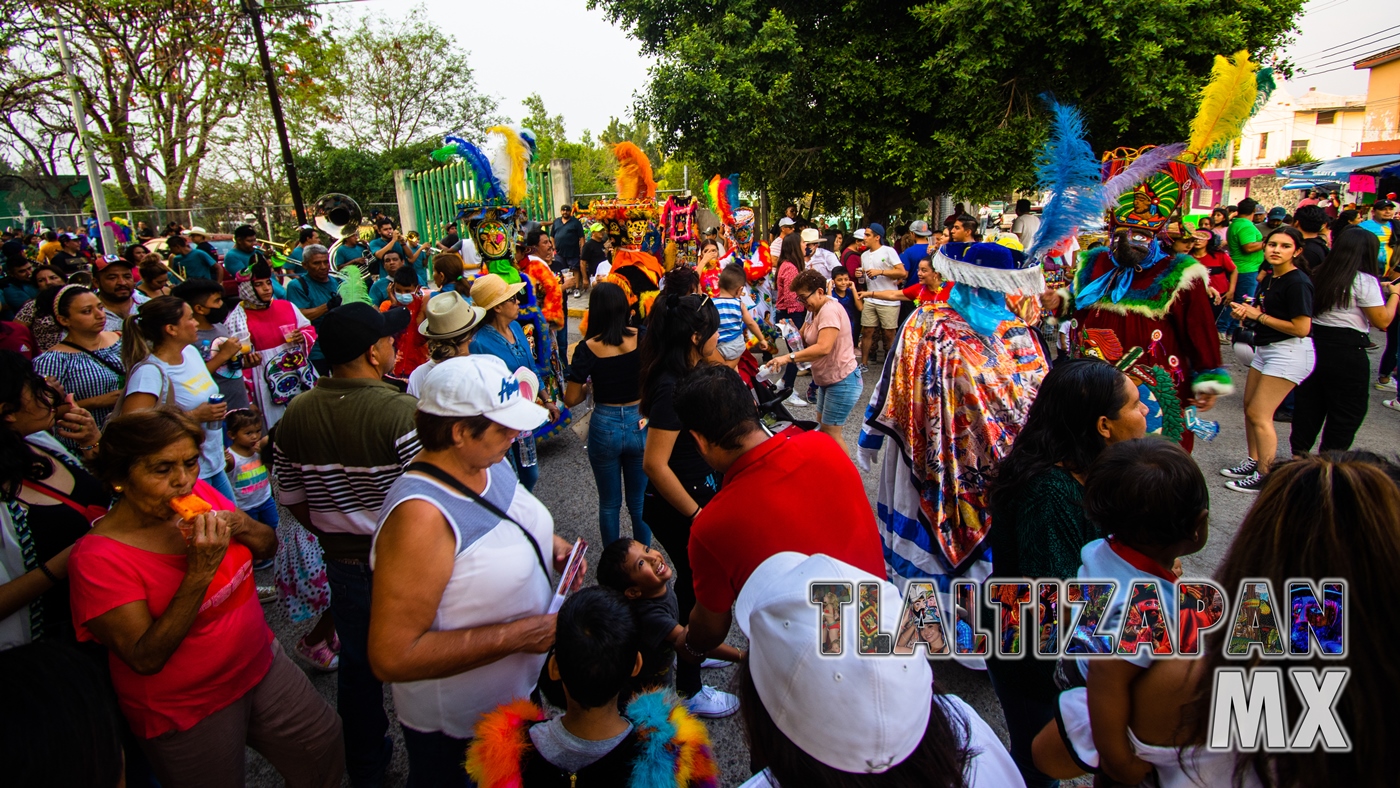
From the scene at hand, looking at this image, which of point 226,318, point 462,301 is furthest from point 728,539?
point 226,318

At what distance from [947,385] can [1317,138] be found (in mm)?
59021

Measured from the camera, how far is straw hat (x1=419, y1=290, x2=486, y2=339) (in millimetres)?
3385

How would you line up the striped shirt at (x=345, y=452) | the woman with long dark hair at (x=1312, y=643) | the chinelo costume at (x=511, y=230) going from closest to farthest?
the woman with long dark hair at (x=1312, y=643) < the striped shirt at (x=345, y=452) < the chinelo costume at (x=511, y=230)

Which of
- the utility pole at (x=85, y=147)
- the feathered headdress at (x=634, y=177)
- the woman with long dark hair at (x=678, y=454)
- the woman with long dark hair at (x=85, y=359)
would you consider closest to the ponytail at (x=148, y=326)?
the woman with long dark hair at (x=85, y=359)

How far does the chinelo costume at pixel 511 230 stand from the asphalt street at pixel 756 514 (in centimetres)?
49

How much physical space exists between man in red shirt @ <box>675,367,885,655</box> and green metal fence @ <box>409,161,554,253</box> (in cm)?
1245

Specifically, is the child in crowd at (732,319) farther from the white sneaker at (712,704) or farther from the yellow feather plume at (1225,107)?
the yellow feather plume at (1225,107)

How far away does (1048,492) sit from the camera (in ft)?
6.56

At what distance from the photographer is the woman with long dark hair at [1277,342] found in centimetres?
425

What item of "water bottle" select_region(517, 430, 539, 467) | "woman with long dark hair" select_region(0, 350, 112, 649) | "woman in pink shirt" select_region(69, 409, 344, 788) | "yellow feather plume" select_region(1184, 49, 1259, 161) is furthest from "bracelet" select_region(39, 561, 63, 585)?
"yellow feather plume" select_region(1184, 49, 1259, 161)

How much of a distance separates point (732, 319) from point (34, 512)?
336 centimetres

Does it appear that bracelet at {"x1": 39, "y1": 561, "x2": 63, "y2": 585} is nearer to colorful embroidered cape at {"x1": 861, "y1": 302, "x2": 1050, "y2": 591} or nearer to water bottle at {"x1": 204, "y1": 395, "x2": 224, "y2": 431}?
water bottle at {"x1": 204, "y1": 395, "x2": 224, "y2": 431}

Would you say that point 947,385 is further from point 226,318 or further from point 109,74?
point 109,74

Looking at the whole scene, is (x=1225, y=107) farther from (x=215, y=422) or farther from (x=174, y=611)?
(x=215, y=422)
